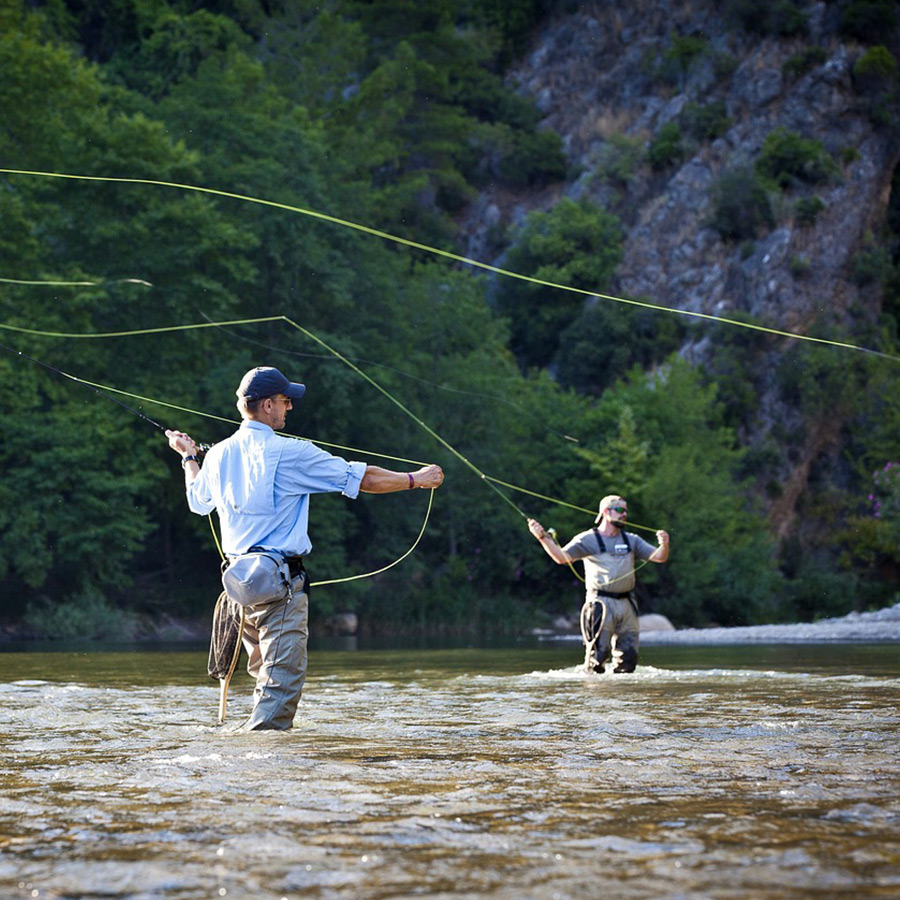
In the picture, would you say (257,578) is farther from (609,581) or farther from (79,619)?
(79,619)

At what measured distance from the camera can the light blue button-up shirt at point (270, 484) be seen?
7699 mm

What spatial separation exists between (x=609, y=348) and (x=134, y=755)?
169 ft

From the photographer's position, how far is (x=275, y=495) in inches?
306

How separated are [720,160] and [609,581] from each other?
49.4m

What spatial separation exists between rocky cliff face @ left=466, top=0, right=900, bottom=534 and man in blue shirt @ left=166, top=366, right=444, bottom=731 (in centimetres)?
4674

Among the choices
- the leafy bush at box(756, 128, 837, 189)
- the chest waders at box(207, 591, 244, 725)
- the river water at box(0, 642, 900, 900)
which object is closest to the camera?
the river water at box(0, 642, 900, 900)

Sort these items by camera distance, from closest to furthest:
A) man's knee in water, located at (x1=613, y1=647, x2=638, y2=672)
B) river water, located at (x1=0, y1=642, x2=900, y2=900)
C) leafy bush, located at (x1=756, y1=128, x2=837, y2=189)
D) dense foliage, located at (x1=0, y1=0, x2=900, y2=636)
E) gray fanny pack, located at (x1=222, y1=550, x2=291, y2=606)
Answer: river water, located at (x1=0, y1=642, x2=900, y2=900) → gray fanny pack, located at (x1=222, y1=550, x2=291, y2=606) → man's knee in water, located at (x1=613, y1=647, x2=638, y2=672) → dense foliage, located at (x1=0, y1=0, x2=900, y2=636) → leafy bush, located at (x1=756, y1=128, x2=837, y2=189)

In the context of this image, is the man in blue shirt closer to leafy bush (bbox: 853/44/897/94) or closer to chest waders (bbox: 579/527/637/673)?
chest waders (bbox: 579/527/637/673)

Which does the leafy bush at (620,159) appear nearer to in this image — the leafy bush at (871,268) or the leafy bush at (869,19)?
the leafy bush at (869,19)

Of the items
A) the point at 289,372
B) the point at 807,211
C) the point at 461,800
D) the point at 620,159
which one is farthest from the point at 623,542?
the point at 620,159

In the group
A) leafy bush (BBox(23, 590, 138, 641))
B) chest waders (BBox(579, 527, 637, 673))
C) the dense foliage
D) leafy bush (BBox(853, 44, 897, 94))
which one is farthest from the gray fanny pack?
leafy bush (BBox(853, 44, 897, 94))

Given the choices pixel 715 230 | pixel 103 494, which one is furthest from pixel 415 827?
pixel 715 230

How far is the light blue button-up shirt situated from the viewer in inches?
303

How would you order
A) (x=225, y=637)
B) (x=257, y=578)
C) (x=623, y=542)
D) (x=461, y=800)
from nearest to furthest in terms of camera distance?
(x=461, y=800) → (x=257, y=578) → (x=225, y=637) → (x=623, y=542)
